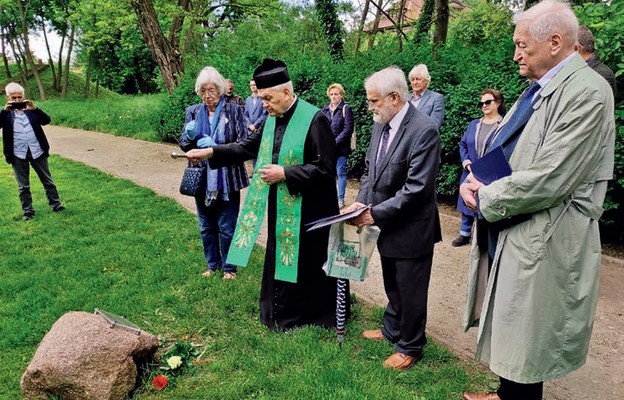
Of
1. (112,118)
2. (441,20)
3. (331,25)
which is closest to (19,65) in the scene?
(112,118)

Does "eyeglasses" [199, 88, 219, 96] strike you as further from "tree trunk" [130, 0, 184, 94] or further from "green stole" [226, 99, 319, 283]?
"tree trunk" [130, 0, 184, 94]

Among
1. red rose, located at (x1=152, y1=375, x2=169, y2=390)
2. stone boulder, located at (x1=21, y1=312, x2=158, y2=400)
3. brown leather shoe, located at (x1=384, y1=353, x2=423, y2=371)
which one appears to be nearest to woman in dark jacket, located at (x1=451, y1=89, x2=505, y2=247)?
brown leather shoe, located at (x1=384, y1=353, x2=423, y2=371)

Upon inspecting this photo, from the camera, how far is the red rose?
11.1ft

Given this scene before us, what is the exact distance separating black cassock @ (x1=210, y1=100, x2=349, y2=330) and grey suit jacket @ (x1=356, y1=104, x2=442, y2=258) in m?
0.50

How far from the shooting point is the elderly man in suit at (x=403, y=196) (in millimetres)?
3160

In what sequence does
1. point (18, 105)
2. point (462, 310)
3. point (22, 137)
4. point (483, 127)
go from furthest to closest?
point (22, 137) < point (18, 105) < point (483, 127) < point (462, 310)

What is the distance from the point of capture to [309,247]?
13.1 ft

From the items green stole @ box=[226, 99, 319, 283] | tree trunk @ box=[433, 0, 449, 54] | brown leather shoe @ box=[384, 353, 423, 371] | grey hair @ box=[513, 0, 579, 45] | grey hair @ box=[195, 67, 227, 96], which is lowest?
brown leather shoe @ box=[384, 353, 423, 371]

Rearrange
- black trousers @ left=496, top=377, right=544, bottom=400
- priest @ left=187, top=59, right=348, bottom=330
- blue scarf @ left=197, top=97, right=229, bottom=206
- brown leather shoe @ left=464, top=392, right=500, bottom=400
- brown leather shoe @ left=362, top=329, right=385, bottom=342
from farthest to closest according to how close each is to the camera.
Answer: blue scarf @ left=197, top=97, right=229, bottom=206
brown leather shoe @ left=362, top=329, right=385, bottom=342
priest @ left=187, top=59, right=348, bottom=330
brown leather shoe @ left=464, top=392, right=500, bottom=400
black trousers @ left=496, top=377, right=544, bottom=400

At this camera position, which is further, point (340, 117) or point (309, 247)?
point (340, 117)

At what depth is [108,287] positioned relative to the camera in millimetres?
5055

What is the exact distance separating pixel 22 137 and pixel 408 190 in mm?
6843

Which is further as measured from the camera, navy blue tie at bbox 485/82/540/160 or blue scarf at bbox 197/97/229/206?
blue scarf at bbox 197/97/229/206

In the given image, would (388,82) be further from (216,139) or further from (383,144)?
(216,139)
